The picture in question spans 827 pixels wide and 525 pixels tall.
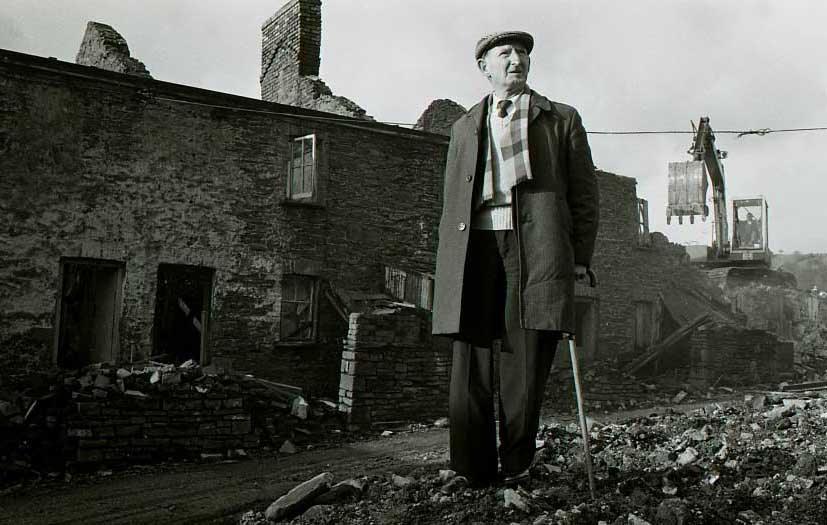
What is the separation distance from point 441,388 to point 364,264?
3259 millimetres

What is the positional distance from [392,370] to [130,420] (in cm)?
380

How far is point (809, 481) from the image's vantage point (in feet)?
12.6

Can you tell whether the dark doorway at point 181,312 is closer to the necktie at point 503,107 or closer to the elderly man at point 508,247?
the elderly man at point 508,247

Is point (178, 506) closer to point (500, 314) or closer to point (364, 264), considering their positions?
point (500, 314)

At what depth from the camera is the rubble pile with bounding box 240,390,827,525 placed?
3217 mm

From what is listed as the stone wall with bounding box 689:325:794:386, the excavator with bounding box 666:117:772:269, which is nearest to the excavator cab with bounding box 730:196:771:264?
the excavator with bounding box 666:117:772:269

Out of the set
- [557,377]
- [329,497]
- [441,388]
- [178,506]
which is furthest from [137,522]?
[557,377]

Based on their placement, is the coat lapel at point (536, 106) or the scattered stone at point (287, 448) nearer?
the coat lapel at point (536, 106)

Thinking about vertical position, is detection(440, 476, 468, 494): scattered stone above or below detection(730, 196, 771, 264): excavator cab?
below

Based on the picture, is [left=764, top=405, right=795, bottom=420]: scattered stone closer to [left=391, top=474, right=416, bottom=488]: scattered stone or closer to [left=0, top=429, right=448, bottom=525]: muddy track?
[left=0, top=429, right=448, bottom=525]: muddy track

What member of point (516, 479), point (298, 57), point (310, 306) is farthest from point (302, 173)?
point (516, 479)

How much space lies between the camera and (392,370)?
1033cm

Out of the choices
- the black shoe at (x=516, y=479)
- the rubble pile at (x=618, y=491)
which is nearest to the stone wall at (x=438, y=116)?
the rubble pile at (x=618, y=491)

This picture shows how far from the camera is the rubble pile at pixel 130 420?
296 inches
